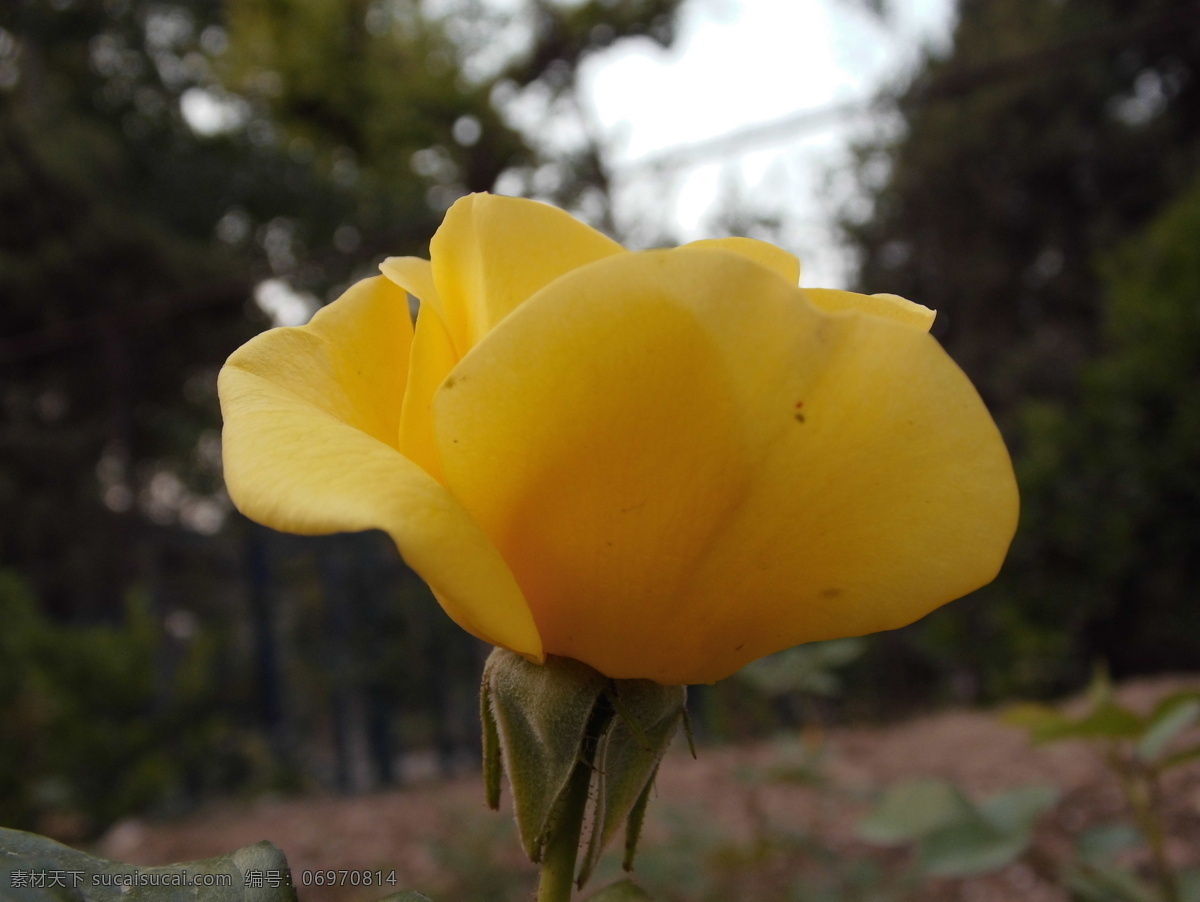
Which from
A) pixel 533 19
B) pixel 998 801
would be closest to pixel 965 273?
pixel 533 19

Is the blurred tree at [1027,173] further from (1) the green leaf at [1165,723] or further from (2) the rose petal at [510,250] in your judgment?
(2) the rose petal at [510,250]

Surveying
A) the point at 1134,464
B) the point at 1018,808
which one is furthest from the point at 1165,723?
the point at 1134,464

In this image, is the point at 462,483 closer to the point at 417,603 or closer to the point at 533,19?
the point at 417,603

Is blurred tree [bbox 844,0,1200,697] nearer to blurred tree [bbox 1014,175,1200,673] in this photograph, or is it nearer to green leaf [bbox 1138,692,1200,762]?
blurred tree [bbox 1014,175,1200,673]

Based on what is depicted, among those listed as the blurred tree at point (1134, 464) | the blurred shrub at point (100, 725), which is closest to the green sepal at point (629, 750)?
the blurred shrub at point (100, 725)

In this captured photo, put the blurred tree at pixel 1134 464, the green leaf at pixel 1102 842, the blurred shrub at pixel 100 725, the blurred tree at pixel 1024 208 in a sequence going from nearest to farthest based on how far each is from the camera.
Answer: the green leaf at pixel 1102 842, the blurred shrub at pixel 100 725, the blurred tree at pixel 1134 464, the blurred tree at pixel 1024 208

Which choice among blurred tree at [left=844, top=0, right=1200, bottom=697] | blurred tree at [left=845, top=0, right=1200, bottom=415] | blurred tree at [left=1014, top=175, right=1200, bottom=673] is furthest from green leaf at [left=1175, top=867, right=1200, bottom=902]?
blurred tree at [left=845, top=0, right=1200, bottom=415]

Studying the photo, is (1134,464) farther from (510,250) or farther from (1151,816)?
(510,250)
